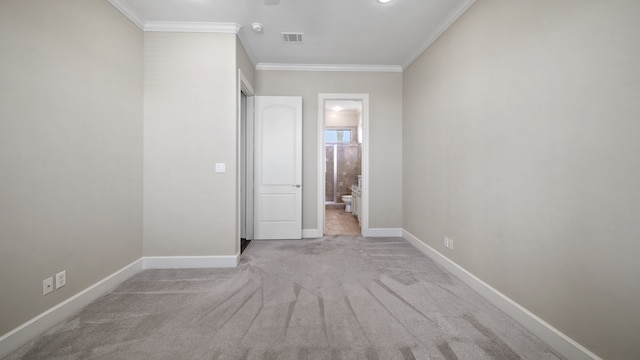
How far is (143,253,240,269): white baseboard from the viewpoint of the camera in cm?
285

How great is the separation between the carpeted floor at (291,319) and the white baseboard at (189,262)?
0.10 meters

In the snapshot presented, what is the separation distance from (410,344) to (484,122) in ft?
Answer: 6.42

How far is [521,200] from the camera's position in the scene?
1.85m

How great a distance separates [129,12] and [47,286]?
2.66m

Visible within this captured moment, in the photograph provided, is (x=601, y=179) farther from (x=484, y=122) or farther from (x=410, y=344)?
(x=410, y=344)

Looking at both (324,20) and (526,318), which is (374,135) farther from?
Result: (526,318)

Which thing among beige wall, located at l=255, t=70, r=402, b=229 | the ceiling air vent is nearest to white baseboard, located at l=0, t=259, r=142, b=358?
beige wall, located at l=255, t=70, r=402, b=229

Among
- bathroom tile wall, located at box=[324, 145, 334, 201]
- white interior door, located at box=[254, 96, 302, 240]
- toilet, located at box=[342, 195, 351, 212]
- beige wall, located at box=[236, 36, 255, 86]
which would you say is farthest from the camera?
bathroom tile wall, located at box=[324, 145, 334, 201]

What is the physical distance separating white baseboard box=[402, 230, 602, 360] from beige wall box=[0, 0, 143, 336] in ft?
11.5

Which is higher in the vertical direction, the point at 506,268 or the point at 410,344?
the point at 506,268

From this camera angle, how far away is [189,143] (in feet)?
9.43

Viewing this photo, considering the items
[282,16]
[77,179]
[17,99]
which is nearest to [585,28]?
[282,16]

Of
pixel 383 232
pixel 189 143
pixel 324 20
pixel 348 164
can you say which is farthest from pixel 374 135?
pixel 348 164

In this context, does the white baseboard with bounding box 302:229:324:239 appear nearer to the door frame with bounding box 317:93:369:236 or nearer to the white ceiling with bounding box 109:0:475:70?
the door frame with bounding box 317:93:369:236
